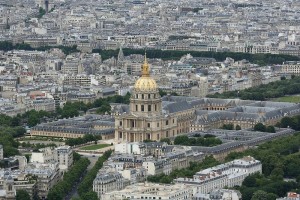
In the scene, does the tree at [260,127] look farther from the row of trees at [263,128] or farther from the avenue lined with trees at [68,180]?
the avenue lined with trees at [68,180]

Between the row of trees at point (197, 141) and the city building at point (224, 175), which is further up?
the city building at point (224, 175)

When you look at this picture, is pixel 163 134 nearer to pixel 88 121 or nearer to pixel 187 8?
pixel 88 121

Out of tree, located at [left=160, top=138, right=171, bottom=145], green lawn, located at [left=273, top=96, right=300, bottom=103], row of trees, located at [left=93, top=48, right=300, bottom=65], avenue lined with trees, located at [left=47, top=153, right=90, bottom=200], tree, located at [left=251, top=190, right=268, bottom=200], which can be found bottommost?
row of trees, located at [left=93, top=48, right=300, bottom=65]

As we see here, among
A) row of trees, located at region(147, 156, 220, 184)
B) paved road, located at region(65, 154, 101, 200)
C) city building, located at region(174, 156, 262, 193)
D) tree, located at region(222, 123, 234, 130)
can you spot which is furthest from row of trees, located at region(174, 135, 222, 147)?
city building, located at region(174, 156, 262, 193)

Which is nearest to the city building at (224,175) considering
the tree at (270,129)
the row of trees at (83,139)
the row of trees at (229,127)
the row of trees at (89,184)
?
the row of trees at (89,184)

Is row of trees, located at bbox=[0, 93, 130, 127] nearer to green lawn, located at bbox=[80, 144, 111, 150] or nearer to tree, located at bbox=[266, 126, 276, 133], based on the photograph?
green lawn, located at bbox=[80, 144, 111, 150]

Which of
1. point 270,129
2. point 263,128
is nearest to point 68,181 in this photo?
point 270,129
